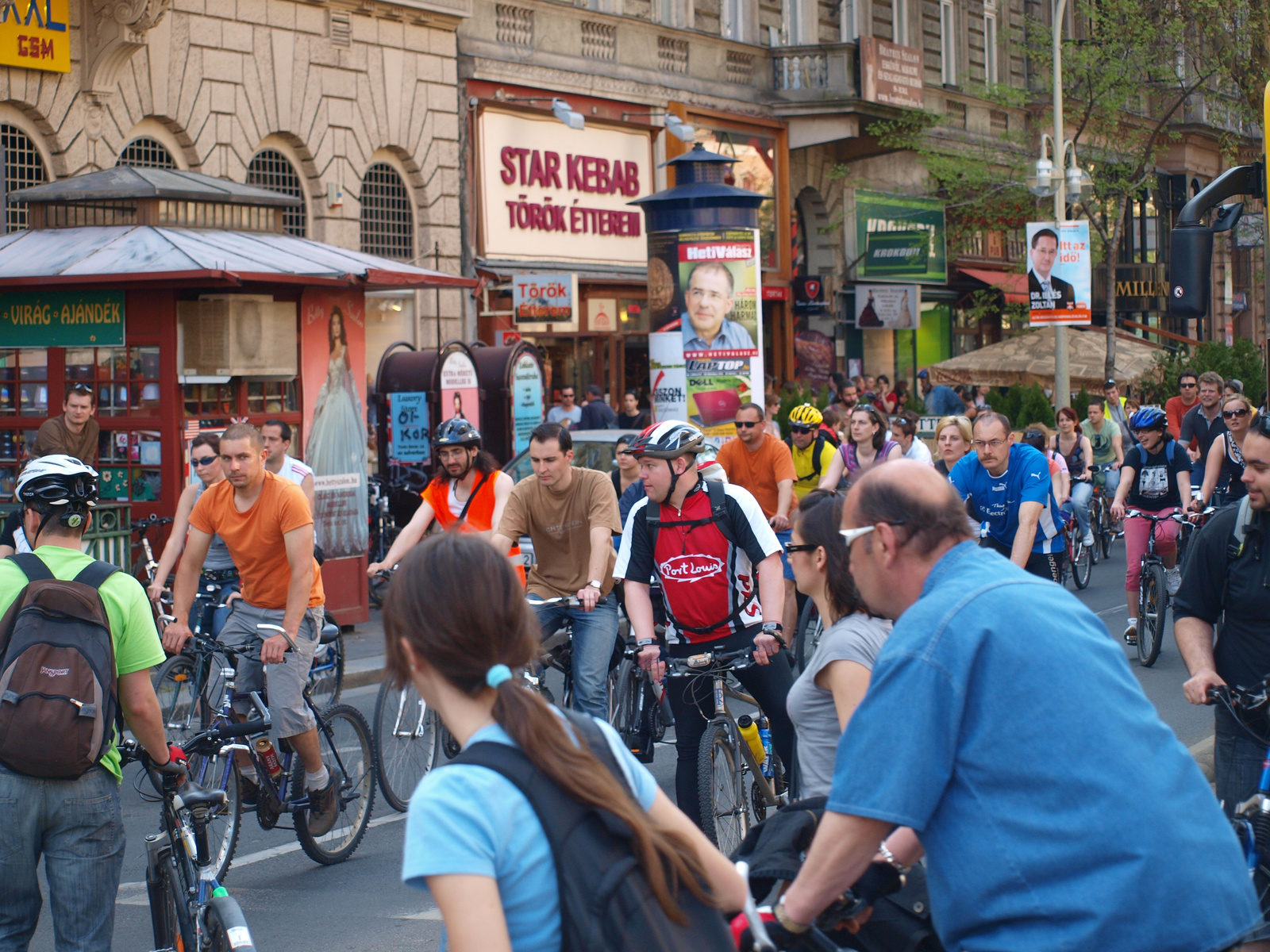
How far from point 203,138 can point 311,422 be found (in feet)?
21.6

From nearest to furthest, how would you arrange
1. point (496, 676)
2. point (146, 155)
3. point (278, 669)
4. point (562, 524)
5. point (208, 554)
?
point (496, 676) < point (278, 669) < point (562, 524) < point (208, 554) < point (146, 155)

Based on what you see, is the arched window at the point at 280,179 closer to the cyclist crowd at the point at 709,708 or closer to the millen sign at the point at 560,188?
the millen sign at the point at 560,188

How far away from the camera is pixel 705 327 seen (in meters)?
16.9

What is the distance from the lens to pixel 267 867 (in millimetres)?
6793

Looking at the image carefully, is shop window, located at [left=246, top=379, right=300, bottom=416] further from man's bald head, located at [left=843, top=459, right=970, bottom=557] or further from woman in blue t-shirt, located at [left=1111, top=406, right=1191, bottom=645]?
man's bald head, located at [left=843, top=459, right=970, bottom=557]

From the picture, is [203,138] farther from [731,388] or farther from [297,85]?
[731,388]

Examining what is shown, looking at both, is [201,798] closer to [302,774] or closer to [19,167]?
[302,774]

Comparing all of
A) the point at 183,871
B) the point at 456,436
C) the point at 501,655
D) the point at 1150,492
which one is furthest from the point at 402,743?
the point at 1150,492

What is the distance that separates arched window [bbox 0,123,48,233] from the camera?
16.4m

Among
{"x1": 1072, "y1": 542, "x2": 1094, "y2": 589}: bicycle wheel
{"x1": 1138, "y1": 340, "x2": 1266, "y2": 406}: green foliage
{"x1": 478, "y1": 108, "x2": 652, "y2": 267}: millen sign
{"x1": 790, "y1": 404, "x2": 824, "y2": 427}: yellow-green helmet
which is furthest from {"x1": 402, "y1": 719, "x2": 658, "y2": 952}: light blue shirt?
{"x1": 1138, "y1": 340, "x2": 1266, "y2": 406}: green foliage

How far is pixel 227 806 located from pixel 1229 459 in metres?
7.88

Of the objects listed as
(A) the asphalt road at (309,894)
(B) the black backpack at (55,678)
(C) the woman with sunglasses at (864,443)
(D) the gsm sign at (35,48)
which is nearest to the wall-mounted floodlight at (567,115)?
(D) the gsm sign at (35,48)

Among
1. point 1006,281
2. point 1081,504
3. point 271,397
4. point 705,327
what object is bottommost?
point 1081,504

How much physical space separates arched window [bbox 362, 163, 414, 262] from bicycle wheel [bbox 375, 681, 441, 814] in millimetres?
14314
